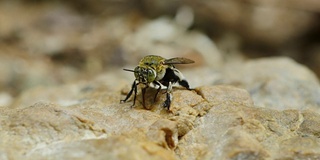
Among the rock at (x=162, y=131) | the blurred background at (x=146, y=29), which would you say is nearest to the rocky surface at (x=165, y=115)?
the rock at (x=162, y=131)

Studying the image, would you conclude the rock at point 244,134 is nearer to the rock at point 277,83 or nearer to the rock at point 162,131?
the rock at point 162,131

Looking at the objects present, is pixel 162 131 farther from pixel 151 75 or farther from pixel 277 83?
pixel 277 83

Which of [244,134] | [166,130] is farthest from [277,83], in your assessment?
[166,130]

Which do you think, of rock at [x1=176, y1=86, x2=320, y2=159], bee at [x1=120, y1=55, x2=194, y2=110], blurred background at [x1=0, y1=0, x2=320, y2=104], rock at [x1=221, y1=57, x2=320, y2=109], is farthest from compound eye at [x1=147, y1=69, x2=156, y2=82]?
blurred background at [x1=0, y1=0, x2=320, y2=104]

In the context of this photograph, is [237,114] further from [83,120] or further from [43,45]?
[43,45]

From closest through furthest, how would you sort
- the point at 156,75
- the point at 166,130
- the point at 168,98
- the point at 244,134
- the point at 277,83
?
the point at 244,134 → the point at 166,130 → the point at 168,98 → the point at 156,75 → the point at 277,83

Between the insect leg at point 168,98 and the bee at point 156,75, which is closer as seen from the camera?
the insect leg at point 168,98
